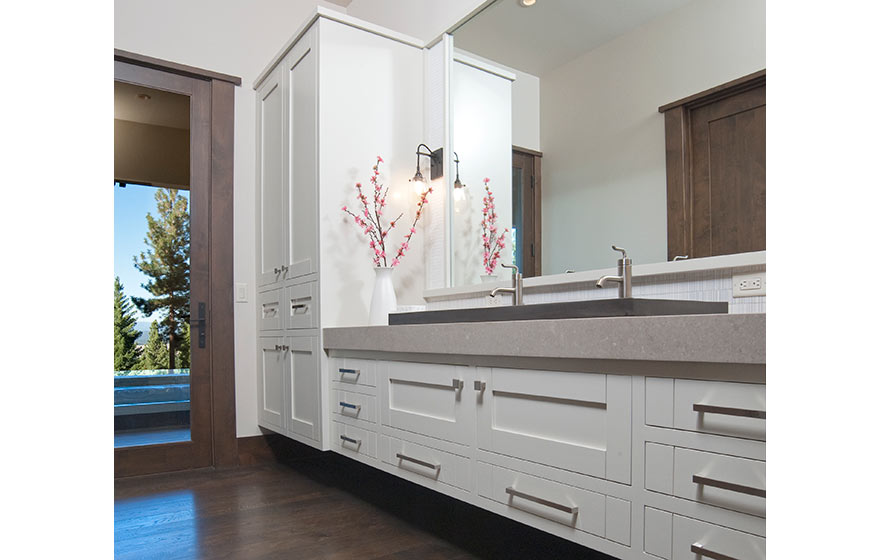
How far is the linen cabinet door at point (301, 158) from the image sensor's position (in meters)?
2.93

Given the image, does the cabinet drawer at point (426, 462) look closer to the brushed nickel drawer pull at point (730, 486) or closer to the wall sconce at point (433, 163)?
the brushed nickel drawer pull at point (730, 486)

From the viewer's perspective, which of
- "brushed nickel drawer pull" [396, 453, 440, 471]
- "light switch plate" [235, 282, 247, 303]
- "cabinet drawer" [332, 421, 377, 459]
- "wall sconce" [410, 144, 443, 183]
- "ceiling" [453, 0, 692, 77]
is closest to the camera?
"brushed nickel drawer pull" [396, 453, 440, 471]

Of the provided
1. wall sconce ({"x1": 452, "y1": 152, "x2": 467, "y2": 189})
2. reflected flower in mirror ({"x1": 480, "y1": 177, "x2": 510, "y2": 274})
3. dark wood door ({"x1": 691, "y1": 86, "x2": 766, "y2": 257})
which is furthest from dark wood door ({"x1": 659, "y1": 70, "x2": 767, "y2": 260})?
wall sconce ({"x1": 452, "y1": 152, "x2": 467, "y2": 189})

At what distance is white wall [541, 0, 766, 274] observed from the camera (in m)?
1.82

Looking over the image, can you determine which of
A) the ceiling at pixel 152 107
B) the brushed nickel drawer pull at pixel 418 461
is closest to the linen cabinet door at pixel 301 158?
the ceiling at pixel 152 107

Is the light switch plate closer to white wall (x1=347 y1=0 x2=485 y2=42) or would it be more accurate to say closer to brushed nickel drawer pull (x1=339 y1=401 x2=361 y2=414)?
brushed nickel drawer pull (x1=339 y1=401 x2=361 y2=414)

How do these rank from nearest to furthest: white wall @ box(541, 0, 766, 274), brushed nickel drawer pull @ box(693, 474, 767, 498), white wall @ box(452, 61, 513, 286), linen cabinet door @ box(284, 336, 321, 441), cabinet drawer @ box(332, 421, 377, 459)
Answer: brushed nickel drawer pull @ box(693, 474, 767, 498), white wall @ box(541, 0, 766, 274), cabinet drawer @ box(332, 421, 377, 459), white wall @ box(452, 61, 513, 286), linen cabinet door @ box(284, 336, 321, 441)

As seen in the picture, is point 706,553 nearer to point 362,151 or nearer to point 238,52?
point 362,151

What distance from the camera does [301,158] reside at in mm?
3061

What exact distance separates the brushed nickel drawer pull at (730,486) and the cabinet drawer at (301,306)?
1.99m

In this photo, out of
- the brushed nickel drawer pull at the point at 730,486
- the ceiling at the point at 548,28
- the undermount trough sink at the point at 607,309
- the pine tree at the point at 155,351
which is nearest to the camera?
the brushed nickel drawer pull at the point at 730,486

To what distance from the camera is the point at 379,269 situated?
2.75 metres

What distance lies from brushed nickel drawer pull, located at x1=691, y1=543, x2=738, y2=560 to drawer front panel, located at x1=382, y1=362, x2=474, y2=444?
76cm
